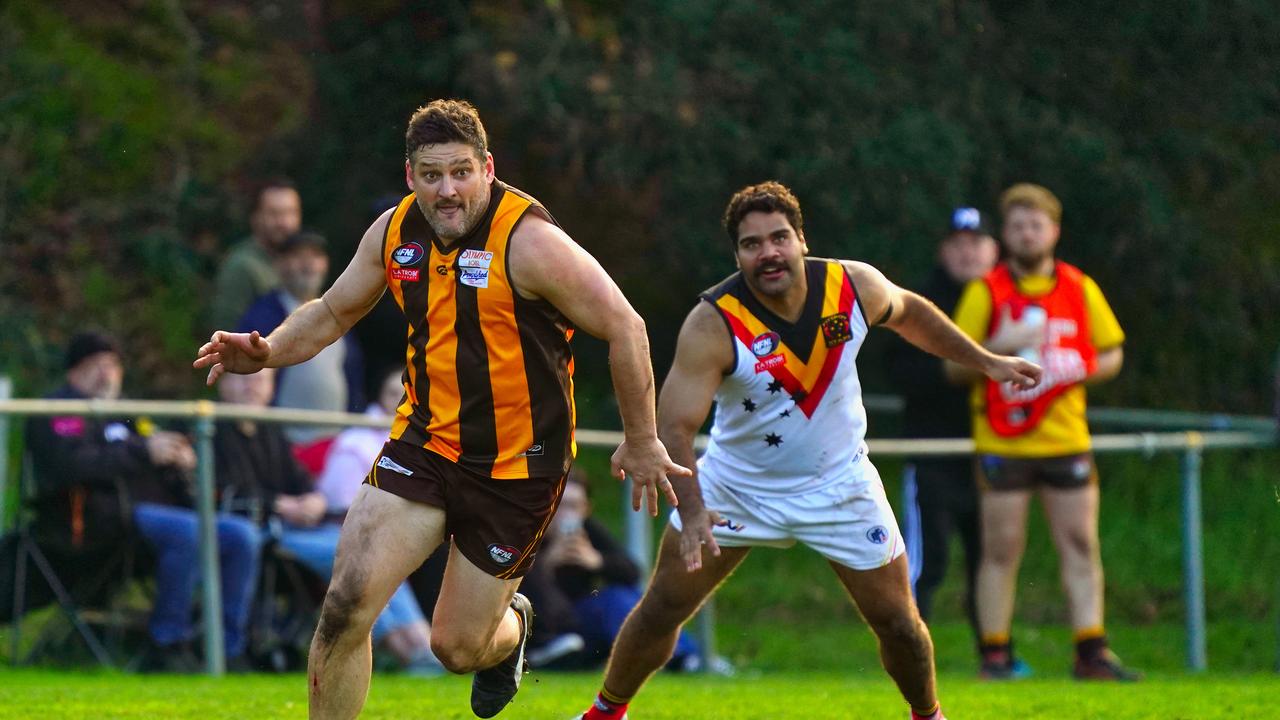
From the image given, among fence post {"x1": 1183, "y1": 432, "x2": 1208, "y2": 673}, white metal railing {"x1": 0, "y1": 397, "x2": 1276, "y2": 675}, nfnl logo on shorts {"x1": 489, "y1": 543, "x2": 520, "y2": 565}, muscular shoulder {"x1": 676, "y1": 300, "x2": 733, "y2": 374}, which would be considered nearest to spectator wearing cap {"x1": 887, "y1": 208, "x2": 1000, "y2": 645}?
white metal railing {"x1": 0, "y1": 397, "x2": 1276, "y2": 675}

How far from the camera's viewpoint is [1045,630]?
12797 mm

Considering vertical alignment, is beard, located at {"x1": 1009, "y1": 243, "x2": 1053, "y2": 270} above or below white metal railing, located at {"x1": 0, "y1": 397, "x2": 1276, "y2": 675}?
above

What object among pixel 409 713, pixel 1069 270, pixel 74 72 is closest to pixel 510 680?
pixel 409 713

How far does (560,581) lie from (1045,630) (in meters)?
3.72

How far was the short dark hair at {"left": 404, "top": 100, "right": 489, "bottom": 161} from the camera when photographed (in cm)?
634

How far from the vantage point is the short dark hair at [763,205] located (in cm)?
727

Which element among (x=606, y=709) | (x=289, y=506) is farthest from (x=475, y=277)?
(x=289, y=506)

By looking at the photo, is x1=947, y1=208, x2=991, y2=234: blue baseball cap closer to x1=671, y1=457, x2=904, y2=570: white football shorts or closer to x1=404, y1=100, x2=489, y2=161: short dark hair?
x1=671, y1=457, x2=904, y2=570: white football shorts

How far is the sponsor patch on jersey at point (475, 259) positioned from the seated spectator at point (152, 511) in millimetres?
3945

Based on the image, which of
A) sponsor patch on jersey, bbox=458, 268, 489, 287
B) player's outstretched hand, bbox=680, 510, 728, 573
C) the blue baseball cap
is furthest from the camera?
the blue baseball cap

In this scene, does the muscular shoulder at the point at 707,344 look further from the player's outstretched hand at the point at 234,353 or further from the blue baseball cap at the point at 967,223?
the blue baseball cap at the point at 967,223

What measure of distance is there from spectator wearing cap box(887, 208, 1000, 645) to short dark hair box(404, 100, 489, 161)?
5221mm

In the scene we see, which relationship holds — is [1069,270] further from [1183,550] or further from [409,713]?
[409,713]

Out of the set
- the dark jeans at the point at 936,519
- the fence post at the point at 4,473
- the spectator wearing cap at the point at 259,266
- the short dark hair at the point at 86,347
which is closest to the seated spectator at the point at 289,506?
the short dark hair at the point at 86,347
